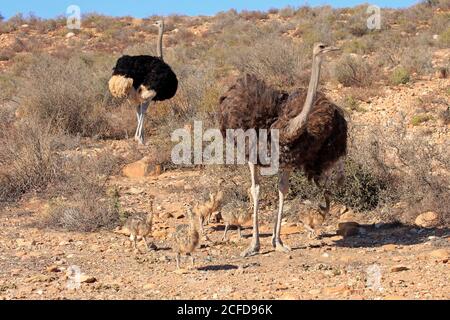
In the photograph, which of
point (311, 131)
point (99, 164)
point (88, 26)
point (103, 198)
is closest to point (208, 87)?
point (99, 164)

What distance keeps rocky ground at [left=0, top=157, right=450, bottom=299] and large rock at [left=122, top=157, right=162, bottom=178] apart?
1.61 meters

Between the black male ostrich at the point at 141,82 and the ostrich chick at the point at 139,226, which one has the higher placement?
the black male ostrich at the point at 141,82

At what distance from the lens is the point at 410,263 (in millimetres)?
6543

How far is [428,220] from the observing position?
796cm

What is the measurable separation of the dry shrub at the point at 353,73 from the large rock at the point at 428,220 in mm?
7953

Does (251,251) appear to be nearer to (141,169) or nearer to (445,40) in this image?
(141,169)

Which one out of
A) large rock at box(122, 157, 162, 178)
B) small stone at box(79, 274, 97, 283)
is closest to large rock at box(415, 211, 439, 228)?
small stone at box(79, 274, 97, 283)

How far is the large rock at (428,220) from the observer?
26.0 ft

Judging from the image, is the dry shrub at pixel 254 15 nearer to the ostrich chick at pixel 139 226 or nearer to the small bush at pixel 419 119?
the small bush at pixel 419 119

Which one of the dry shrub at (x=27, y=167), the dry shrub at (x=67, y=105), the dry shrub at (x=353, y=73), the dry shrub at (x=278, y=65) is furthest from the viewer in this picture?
the dry shrub at (x=353, y=73)

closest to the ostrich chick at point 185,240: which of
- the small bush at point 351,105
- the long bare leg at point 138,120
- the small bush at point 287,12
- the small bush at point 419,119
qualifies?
the long bare leg at point 138,120

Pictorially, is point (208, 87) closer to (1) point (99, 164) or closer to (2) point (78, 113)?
(2) point (78, 113)
